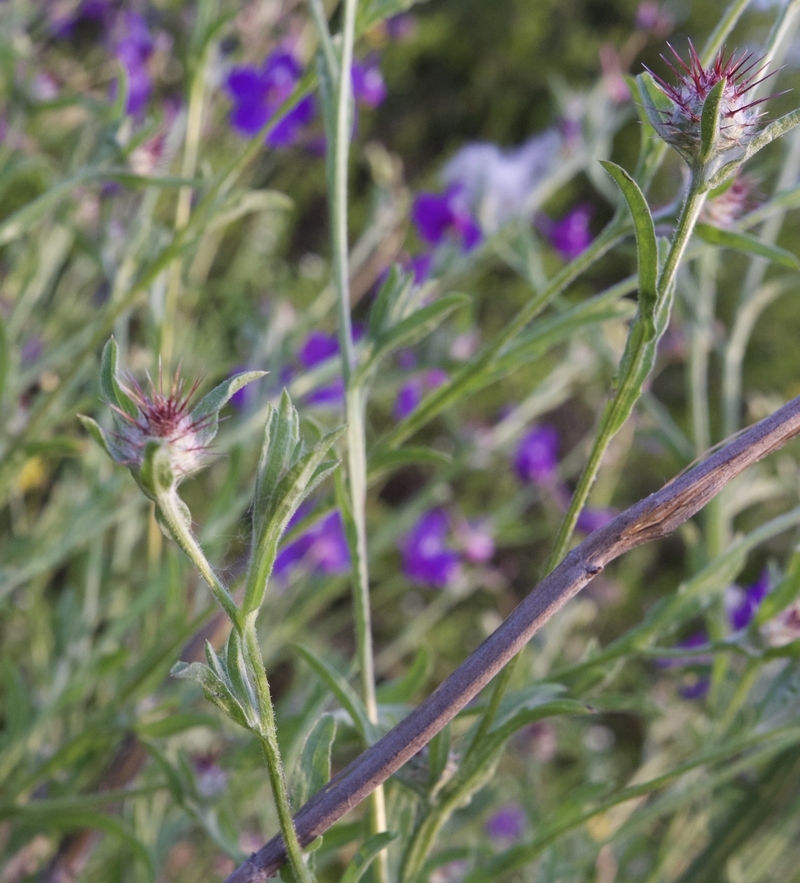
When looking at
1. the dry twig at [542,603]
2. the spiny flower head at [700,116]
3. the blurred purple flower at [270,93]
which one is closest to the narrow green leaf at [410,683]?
the dry twig at [542,603]

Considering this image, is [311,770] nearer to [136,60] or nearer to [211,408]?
[211,408]

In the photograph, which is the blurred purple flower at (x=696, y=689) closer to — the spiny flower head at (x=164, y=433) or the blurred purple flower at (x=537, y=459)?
the blurred purple flower at (x=537, y=459)

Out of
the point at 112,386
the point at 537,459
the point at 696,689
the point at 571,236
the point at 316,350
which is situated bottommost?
the point at 696,689

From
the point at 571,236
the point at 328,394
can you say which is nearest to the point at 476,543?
the point at 328,394

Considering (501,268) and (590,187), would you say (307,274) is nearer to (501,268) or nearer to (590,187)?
(501,268)

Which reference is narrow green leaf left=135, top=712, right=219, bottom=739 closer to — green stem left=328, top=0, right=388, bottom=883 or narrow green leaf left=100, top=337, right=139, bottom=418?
green stem left=328, top=0, right=388, bottom=883

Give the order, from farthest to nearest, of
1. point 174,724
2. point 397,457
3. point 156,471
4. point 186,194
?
point 186,194
point 174,724
point 397,457
point 156,471

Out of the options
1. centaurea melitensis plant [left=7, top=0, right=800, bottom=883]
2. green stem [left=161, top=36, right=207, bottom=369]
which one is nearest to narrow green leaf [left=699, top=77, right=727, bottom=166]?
centaurea melitensis plant [left=7, top=0, right=800, bottom=883]

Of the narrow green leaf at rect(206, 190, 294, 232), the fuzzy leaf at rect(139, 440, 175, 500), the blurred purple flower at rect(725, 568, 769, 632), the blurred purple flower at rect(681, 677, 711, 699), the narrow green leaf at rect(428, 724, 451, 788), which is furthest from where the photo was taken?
the blurred purple flower at rect(681, 677, 711, 699)
